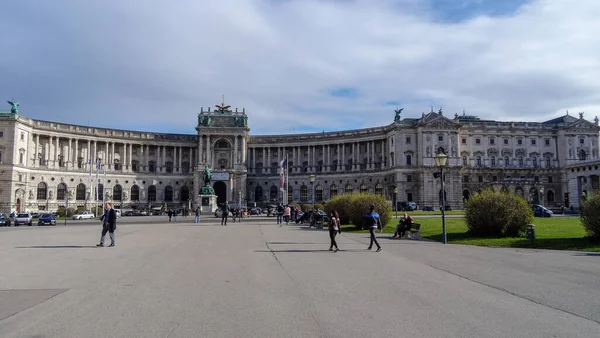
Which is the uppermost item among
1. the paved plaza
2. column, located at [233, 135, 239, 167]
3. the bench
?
column, located at [233, 135, 239, 167]

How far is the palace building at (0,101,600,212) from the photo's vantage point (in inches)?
3986

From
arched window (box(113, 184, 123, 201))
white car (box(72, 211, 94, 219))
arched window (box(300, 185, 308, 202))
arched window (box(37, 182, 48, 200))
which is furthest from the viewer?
arched window (box(300, 185, 308, 202))

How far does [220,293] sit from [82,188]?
10888cm

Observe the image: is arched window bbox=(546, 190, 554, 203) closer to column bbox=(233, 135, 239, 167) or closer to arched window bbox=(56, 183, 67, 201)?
column bbox=(233, 135, 239, 167)

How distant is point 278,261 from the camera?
17.8 meters

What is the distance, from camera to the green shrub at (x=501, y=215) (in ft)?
90.2

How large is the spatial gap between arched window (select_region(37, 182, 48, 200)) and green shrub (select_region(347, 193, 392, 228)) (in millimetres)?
87677

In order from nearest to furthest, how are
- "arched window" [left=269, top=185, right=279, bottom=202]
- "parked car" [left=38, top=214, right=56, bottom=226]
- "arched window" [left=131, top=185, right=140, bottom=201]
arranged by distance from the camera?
"parked car" [left=38, top=214, right=56, bottom=226]
"arched window" [left=131, top=185, right=140, bottom=201]
"arched window" [left=269, top=185, right=279, bottom=202]

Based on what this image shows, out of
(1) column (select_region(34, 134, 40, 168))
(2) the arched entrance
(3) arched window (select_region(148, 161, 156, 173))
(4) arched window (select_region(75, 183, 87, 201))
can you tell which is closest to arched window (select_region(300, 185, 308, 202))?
(2) the arched entrance

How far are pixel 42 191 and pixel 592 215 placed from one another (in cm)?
10793

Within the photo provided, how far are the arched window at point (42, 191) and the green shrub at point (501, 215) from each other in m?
101

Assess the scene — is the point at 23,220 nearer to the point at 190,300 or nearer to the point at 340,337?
the point at 190,300

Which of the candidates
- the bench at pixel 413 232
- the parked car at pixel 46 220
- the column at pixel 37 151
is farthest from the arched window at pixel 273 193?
the bench at pixel 413 232

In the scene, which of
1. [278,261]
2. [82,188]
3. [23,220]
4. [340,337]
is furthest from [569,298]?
[82,188]
